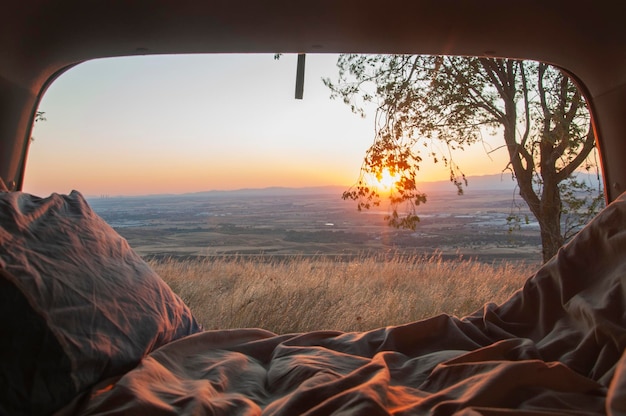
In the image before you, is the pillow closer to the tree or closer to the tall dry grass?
the tall dry grass

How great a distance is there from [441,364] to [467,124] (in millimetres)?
3549

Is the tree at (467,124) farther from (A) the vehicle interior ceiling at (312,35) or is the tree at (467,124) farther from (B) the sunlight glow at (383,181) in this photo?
(A) the vehicle interior ceiling at (312,35)

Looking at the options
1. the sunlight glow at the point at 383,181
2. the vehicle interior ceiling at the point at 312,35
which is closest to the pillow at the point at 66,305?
the vehicle interior ceiling at the point at 312,35

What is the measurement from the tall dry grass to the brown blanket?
1629 mm

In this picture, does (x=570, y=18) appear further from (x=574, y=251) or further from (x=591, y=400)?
(x=591, y=400)

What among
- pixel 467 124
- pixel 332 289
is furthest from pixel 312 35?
pixel 467 124

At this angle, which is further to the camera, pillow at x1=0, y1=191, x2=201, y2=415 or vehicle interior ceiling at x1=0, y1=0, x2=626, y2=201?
vehicle interior ceiling at x1=0, y1=0, x2=626, y2=201

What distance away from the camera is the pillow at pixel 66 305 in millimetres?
929

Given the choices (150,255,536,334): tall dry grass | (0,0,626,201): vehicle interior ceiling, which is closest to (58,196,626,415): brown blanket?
(0,0,626,201): vehicle interior ceiling

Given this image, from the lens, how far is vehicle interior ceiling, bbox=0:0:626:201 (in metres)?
1.89

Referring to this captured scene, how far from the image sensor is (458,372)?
3.77 ft

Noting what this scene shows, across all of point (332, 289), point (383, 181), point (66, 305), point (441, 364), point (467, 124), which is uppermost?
point (467, 124)

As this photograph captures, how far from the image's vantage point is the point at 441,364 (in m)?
1.22

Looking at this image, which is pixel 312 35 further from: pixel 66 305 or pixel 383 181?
pixel 383 181
